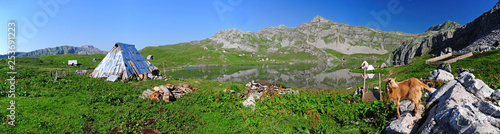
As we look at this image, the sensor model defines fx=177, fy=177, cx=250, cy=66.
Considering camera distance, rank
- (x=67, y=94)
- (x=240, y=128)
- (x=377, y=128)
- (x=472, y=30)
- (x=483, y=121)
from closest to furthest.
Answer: (x=483, y=121)
(x=377, y=128)
(x=240, y=128)
(x=67, y=94)
(x=472, y=30)

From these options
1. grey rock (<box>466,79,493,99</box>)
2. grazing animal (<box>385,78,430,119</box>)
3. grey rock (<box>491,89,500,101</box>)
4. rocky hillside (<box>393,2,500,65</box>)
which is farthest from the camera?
rocky hillside (<box>393,2,500,65</box>)

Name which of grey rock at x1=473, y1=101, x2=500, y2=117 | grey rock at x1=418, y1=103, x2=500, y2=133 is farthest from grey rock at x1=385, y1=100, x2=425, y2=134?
grey rock at x1=473, y1=101, x2=500, y2=117

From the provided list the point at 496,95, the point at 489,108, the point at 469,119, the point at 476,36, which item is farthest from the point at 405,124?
the point at 476,36

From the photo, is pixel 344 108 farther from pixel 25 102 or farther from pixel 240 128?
pixel 25 102

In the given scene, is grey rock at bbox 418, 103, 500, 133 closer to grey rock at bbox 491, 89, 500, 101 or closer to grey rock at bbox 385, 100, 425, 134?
grey rock at bbox 385, 100, 425, 134

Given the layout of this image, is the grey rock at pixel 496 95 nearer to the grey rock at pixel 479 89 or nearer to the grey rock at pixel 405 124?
the grey rock at pixel 479 89

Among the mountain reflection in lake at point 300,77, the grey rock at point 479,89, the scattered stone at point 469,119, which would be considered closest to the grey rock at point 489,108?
the scattered stone at point 469,119

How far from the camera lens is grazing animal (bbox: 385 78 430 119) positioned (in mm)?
8070

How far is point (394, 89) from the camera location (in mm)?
8906

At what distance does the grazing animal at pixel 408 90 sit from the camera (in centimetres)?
807

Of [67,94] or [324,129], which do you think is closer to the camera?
[324,129]

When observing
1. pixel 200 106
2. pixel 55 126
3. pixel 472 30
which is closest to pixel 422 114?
pixel 200 106

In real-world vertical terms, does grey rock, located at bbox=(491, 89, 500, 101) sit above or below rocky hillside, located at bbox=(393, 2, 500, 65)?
below

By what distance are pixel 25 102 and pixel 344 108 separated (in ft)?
79.1
